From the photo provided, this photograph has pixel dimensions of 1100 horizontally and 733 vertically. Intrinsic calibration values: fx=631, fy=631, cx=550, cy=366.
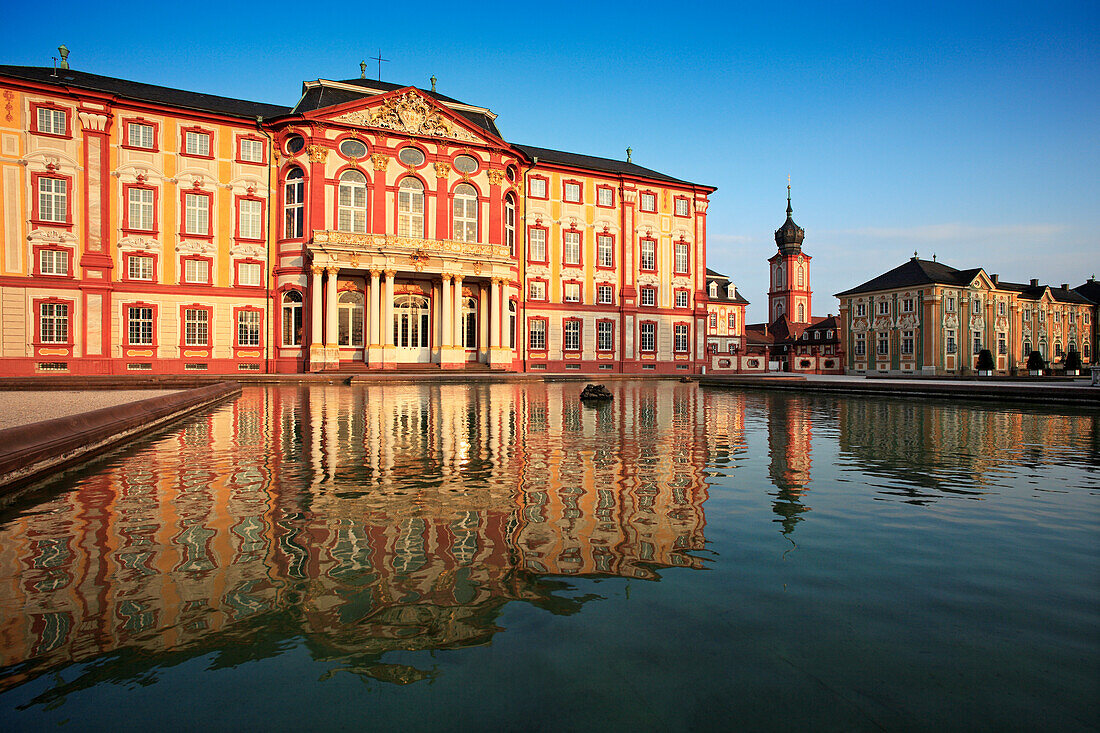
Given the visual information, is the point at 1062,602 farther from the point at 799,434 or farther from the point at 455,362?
the point at 455,362

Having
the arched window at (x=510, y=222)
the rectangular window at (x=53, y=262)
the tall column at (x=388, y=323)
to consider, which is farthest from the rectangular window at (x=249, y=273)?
the arched window at (x=510, y=222)

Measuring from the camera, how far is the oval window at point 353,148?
38.3 metres

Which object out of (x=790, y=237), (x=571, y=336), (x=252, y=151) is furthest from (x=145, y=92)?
(x=790, y=237)

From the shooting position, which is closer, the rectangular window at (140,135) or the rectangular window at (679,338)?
the rectangular window at (140,135)

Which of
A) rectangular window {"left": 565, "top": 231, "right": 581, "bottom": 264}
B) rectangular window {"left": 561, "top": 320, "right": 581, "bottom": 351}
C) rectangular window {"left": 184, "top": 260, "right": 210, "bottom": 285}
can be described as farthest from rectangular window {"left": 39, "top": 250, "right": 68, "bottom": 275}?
rectangular window {"left": 565, "top": 231, "right": 581, "bottom": 264}

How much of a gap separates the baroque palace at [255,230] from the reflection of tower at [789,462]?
2729 centimetres

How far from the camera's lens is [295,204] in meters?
38.2

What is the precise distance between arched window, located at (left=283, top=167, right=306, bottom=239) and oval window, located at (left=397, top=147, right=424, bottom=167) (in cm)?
600

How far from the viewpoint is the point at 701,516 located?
5.63 metres

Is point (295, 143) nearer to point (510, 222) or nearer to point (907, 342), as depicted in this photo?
point (510, 222)

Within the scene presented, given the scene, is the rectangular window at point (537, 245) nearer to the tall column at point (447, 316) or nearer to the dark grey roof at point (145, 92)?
the tall column at point (447, 316)

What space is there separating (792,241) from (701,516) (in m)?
108

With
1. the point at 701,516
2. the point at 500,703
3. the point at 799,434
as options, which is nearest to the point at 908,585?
the point at 701,516

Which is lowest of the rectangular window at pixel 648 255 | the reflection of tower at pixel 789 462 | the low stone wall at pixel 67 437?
the reflection of tower at pixel 789 462
